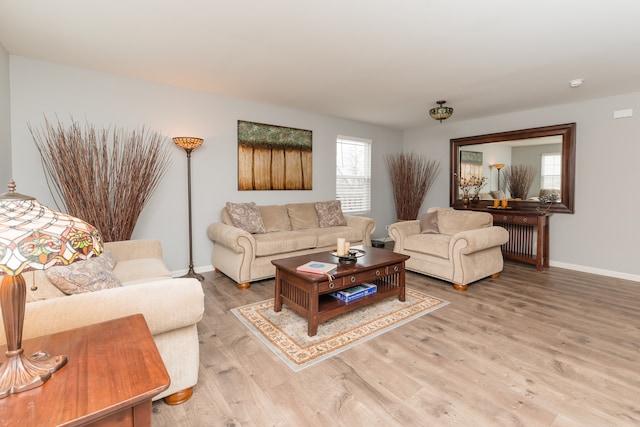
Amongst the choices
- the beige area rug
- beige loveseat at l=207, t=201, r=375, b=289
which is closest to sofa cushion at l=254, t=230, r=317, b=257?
beige loveseat at l=207, t=201, r=375, b=289

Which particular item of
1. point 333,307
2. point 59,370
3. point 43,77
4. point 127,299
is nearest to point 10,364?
point 59,370

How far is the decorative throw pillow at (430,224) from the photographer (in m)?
4.20

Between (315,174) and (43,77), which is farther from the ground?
(43,77)

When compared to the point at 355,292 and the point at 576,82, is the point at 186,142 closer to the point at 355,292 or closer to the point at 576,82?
the point at 355,292

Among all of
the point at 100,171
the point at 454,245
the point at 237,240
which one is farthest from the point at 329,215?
the point at 100,171

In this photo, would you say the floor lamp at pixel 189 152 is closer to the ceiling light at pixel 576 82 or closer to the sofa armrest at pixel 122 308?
the sofa armrest at pixel 122 308

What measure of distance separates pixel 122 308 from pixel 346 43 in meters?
2.43

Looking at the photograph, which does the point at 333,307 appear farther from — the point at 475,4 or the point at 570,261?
the point at 570,261

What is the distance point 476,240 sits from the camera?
3.44m

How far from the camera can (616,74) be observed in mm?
3217

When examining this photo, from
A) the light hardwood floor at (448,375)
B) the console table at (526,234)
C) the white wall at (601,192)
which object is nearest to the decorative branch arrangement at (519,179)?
the console table at (526,234)

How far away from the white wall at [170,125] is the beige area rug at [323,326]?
1.62 meters

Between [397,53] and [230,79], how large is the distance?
1815mm

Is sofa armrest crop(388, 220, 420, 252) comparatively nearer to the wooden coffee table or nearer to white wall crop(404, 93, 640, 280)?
the wooden coffee table
